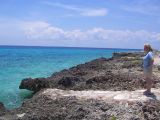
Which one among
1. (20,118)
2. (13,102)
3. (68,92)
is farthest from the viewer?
(13,102)

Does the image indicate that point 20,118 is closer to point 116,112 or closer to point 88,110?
point 88,110

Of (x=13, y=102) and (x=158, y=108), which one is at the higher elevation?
(x=158, y=108)

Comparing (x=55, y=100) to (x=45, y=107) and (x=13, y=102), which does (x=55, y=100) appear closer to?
(x=45, y=107)

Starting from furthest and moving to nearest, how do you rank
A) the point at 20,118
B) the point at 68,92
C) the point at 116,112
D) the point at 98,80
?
the point at 98,80, the point at 68,92, the point at 20,118, the point at 116,112

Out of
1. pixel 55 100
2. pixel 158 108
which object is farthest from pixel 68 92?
pixel 158 108

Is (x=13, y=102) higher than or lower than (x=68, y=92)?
lower

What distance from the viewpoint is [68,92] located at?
15.7 meters

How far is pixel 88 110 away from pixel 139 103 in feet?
5.30

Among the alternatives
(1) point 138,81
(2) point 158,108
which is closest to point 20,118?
(2) point 158,108

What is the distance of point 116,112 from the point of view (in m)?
12.0

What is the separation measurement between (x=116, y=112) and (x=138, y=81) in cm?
510

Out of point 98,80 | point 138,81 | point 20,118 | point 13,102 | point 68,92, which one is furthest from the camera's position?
point 13,102

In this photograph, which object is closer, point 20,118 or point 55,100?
point 20,118

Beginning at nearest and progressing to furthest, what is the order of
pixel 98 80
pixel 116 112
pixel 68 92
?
1. pixel 116 112
2. pixel 68 92
3. pixel 98 80
